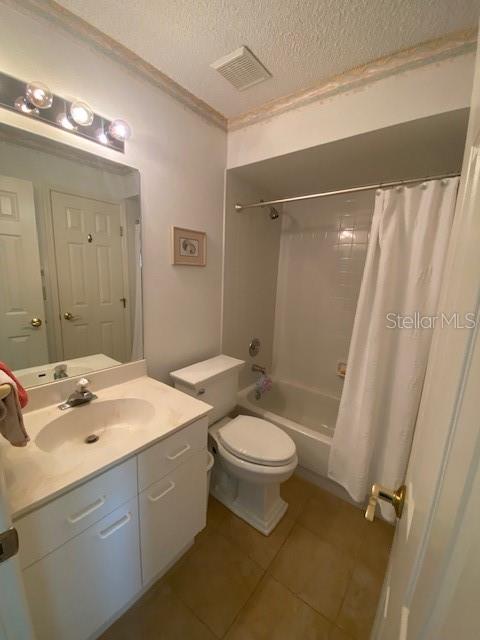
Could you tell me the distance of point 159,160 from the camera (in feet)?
4.50

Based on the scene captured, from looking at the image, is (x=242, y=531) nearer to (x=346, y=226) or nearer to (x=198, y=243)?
(x=198, y=243)

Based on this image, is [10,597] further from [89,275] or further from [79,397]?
[89,275]

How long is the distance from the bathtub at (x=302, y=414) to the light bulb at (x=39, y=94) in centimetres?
191

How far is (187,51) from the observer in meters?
1.14

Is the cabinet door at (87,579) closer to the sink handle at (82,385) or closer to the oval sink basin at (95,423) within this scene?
the oval sink basin at (95,423)

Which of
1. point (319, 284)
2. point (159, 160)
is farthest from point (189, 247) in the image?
point (319, 284)

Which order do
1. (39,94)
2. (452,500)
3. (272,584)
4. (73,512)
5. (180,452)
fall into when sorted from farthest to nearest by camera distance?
(272,584) → (180,452) → (39,94) → (73,512) → (452,500)

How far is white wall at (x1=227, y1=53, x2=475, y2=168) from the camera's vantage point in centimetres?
107

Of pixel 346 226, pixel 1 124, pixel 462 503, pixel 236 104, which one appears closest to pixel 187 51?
pixel 236 104

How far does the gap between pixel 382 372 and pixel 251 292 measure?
1.17 meters

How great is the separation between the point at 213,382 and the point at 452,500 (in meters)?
1.33

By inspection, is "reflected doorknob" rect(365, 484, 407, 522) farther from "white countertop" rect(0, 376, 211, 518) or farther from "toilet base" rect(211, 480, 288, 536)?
"toilet base" rect(211, 480, 288, 536)

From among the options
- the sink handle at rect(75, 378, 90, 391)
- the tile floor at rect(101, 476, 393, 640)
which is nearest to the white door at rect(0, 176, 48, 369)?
the sink handle at rect(75, 378, 90, 391)

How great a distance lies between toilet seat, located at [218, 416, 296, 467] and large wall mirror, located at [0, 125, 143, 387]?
0.71m
